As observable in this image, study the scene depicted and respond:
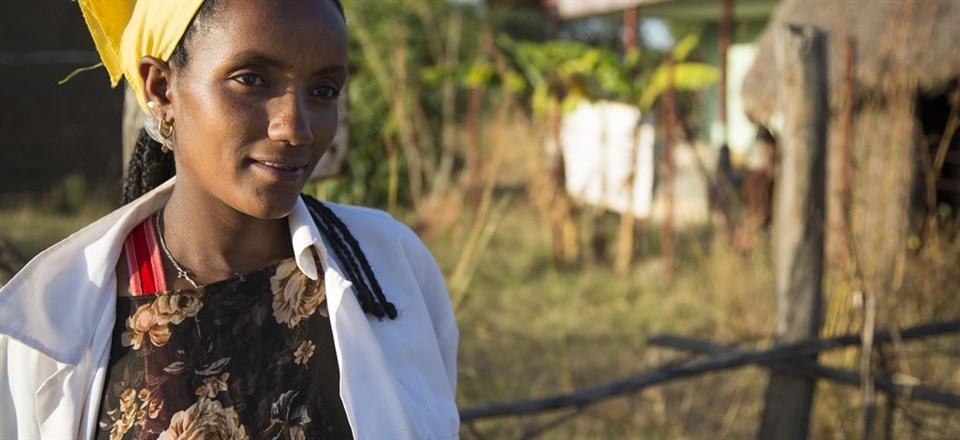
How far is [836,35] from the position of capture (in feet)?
21.5

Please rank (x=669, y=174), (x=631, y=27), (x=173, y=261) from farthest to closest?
(x=631, y=27)
(x=669, y=174)
(x=173, y=261)

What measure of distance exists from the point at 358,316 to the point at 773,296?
3.70 metres

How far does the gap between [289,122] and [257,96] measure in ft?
0.19

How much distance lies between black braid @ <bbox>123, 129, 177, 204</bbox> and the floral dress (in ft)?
0.96

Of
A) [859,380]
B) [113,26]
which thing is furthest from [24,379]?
[859,380]

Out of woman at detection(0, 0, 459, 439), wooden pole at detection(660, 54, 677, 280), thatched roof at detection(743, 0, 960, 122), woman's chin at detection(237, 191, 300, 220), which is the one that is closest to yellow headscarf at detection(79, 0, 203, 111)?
woman at detection(0, 0, 459, 439)

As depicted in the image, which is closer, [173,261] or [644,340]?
[173,261]

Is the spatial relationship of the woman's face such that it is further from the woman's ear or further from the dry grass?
the dry grass

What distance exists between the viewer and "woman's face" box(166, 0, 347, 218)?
5.31ft

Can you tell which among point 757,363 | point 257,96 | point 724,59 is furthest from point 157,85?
point 724,59

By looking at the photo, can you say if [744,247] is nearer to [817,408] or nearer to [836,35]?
[836,35]

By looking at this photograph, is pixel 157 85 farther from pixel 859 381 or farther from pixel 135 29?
pixel 859 381

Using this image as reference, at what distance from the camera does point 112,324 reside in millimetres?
1649

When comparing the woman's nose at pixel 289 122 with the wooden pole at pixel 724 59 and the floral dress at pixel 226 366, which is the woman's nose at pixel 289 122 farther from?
the wooden pole at pixel 724 59
